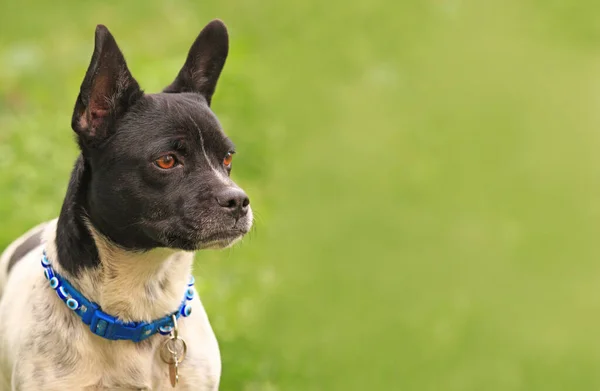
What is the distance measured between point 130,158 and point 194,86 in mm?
680

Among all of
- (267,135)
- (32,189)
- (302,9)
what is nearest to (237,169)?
(267,135)

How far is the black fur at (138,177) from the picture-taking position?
483 cm

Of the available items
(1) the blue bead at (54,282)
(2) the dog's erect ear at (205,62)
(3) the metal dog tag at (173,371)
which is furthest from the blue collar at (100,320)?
(2) the dog's erect ear at (205,62)

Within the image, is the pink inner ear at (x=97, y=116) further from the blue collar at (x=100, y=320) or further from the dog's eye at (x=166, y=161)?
the blue collar at (x=100, y=320)

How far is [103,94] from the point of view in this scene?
4.96m

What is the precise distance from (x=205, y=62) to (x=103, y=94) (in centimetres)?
65

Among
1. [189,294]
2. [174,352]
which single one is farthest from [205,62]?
[174,352]

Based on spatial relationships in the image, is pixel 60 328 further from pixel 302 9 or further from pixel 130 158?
pixel 302 9

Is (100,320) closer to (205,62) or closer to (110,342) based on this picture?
(110,342)

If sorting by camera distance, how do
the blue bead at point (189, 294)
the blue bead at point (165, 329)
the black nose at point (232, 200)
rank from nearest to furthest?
the black nose at point (232, 200), the blue bead at point (165, 329), the blue bead at point (189, 294)

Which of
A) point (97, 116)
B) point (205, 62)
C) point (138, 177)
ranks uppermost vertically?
point (205, 62)

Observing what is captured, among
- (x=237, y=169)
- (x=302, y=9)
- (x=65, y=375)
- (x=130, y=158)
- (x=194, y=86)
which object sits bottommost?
(x=65, y=375)

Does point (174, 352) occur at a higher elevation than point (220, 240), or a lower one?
lower

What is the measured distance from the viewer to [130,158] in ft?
16.0
